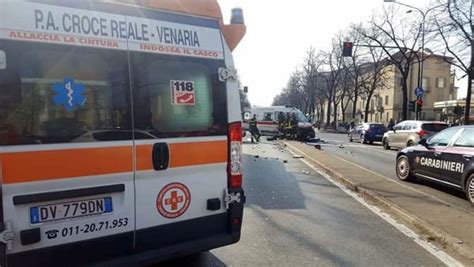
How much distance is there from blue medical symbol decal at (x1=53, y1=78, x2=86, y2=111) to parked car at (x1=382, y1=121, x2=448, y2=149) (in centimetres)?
1943

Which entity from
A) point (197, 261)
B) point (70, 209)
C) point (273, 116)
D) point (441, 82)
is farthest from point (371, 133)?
point (441, 82)

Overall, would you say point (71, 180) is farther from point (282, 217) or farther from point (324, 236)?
point (282, 217)

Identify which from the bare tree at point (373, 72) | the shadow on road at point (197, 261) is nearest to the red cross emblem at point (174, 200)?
the shadow on road at point (197, 261)

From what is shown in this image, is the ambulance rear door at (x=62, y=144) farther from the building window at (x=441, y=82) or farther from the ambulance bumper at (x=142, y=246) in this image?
the building window at (x=441, y=82)

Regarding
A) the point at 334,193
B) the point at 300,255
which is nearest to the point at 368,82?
the point at 334,193

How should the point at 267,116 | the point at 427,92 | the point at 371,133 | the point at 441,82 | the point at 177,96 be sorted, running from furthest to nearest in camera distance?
the point at 441,82, the point at 427,92, the point at 267,116, the point at 371,133, the point at 177,96

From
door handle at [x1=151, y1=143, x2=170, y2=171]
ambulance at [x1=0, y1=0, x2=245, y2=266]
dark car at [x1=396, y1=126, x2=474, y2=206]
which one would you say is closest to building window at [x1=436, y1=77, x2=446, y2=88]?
dark car at [x1=396, y1=126, x2=474, y2=206]

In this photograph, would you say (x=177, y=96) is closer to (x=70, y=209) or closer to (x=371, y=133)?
(x=70, y=209)

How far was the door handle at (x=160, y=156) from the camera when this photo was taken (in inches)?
142

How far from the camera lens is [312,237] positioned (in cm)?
571

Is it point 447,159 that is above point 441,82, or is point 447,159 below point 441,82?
below

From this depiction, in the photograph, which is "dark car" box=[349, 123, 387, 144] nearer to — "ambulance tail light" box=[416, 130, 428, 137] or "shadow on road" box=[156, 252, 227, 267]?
"ambulance tail light" box=[416, 130, 428, 137]

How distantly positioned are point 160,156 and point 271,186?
641 cm

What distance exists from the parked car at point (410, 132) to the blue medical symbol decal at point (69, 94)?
19434mm
